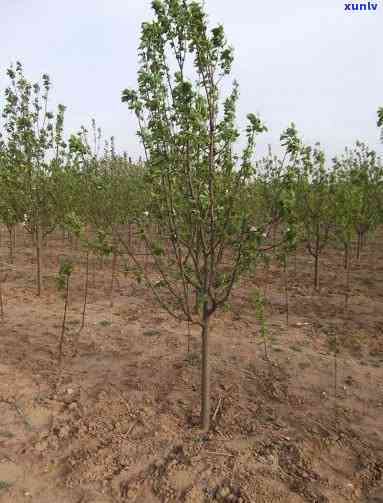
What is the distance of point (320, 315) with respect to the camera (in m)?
9.38

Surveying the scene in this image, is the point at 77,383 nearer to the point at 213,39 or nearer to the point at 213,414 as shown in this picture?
the point at 213,414

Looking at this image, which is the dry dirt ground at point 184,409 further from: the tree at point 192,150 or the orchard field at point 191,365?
the tree at point 192,150

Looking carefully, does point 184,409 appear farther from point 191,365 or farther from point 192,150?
point 192,150

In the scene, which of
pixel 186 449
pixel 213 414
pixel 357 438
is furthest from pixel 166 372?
pixel 357 438

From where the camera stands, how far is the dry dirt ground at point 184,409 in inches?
150

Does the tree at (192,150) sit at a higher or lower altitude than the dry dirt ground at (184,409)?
higher

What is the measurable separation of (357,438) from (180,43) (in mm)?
5159

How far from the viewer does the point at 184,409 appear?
17.0 ft

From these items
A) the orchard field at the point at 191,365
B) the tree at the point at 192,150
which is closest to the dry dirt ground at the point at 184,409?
the orchard field at the point at 191,365

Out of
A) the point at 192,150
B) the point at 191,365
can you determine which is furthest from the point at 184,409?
the point at 192,150

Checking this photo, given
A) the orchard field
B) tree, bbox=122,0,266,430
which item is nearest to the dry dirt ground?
the orchard field

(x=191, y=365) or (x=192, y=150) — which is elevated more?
(x=192, y=150)

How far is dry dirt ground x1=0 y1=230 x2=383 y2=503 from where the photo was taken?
3.82 m

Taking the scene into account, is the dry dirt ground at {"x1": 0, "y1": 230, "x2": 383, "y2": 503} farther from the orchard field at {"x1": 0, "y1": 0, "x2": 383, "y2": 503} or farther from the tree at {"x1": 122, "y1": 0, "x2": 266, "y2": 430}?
the tree at {"x1": 122, "y1": 0, "x2": 266, "y2": 430}
